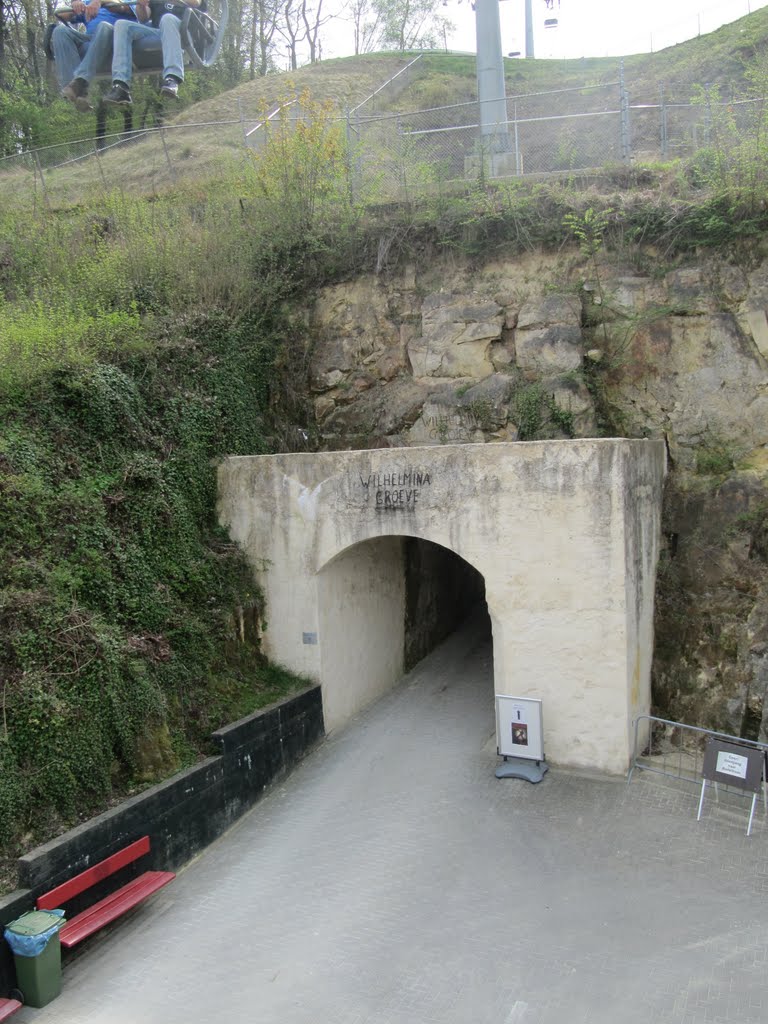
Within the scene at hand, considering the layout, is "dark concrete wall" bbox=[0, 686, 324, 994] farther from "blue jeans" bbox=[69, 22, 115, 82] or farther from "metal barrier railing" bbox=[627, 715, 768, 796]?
"blue jeans" bbox=[69, 22, 115, 82]

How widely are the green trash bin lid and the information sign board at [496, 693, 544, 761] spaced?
5519 mm

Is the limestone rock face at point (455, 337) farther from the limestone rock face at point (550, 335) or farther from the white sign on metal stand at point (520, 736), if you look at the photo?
the white sign on metal stand at point (520, 736)

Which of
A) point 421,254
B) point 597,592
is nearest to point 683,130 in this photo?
point 421,254

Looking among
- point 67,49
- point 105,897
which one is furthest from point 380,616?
point 67,49

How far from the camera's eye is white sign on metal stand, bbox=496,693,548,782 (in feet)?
31.3

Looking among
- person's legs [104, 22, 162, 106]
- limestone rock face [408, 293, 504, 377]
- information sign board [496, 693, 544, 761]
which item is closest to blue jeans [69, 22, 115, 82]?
person's legs [104, 22, 162, 106]

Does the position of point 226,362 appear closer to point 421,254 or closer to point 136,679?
point 421,254

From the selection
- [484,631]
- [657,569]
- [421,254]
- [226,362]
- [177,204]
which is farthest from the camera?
[177,204]

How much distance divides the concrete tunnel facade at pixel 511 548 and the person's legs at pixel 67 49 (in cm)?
1557

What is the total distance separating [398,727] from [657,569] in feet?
14.6

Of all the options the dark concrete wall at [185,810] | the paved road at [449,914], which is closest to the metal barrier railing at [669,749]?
the paved road at [449,914]

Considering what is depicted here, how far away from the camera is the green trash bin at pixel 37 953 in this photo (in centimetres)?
607

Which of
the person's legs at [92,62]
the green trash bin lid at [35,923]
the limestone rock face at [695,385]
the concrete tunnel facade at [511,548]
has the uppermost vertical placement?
the person's legs at [92,62]

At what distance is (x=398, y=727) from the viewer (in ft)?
36.9
